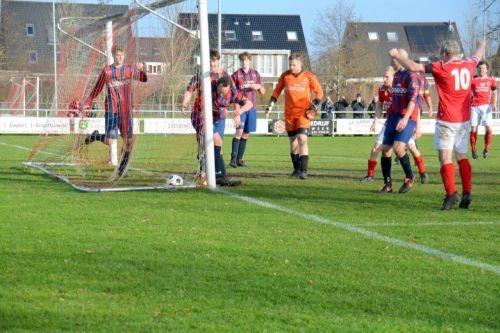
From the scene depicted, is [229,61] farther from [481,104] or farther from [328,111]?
[481,104]

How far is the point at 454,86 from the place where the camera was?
32.6 ft

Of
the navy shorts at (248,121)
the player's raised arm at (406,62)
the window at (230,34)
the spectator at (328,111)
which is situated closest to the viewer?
the player's raised arm at (406,62)

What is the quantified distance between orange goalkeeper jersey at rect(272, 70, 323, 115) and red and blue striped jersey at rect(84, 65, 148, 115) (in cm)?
261

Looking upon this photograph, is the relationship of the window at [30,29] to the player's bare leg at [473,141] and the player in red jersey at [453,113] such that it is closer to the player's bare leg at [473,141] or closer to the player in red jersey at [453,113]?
the player's bare leg at [473,141]

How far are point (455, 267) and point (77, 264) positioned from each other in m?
2.67

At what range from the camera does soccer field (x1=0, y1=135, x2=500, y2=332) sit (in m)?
4.94

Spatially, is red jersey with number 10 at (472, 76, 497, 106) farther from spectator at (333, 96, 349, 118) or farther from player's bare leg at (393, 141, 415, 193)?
spectator at (333, 96, 349, 118)

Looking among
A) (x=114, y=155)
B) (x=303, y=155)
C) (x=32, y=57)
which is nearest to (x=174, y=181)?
(x=303, y=155)

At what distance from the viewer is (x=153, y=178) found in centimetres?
1376

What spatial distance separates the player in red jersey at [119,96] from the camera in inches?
521

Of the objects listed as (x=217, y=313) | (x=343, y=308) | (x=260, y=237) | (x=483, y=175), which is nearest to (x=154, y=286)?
(x=217, y=313)

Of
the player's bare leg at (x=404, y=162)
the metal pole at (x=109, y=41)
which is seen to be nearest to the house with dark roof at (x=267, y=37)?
the metal pole at (x=109, y=41)

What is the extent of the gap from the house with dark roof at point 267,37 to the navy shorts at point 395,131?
67.0 metres

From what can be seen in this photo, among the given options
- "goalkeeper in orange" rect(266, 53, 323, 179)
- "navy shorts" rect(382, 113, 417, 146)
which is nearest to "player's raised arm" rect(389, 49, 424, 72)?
"navy shorts" rect(382, 113, 417, 146)
